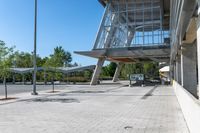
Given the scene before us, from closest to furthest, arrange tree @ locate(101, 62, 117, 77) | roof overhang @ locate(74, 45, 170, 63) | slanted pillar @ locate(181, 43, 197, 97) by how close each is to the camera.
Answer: slanted pillar @ locate(181, 43, 197, 97) → roof overhang @ locate(74, 45, 170, 63) → tree @ locate(101, 62, 117, 77)

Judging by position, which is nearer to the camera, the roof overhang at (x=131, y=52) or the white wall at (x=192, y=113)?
the white wall at (x=192, y=113)

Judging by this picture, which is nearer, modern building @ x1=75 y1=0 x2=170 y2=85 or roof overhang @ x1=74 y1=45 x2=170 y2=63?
roof overhang @ x1=74 y1=45 x2=170 y2=63

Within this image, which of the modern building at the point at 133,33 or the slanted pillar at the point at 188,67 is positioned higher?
the modern building at the point at 133,33

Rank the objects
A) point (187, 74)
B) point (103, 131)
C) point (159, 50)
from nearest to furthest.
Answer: point (103, 131) < point (187, 74) < point (159, 50)

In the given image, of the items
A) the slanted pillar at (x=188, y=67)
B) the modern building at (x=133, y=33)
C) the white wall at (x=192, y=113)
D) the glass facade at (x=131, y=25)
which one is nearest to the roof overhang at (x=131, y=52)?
the modern building at (x=133, y=33)

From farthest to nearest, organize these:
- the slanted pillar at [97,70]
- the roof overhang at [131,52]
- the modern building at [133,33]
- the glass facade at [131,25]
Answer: the slanted pillar at [97,70]
the glass facade at [131,25]
the modern building at [133,33]
the roof overhang at [131,52]

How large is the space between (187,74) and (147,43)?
25.2m

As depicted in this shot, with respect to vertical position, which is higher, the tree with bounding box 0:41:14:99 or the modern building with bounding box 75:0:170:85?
the modern building with bounding box 75:0:170:85

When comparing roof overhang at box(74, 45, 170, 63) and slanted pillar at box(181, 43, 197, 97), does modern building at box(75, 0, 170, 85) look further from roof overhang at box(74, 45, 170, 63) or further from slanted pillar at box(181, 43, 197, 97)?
slanted pillar at box(181, 43, 197, 97)

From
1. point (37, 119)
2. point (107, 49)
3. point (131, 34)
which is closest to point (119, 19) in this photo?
point (131, 34)

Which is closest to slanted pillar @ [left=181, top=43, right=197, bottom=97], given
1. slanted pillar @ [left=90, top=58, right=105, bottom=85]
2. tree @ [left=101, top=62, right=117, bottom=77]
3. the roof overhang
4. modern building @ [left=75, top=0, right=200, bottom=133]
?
modern building @ [left=75, top=0, right=200, bottom=133]

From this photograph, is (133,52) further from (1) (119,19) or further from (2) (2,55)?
(2) (2,55)

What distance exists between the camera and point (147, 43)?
4484cm

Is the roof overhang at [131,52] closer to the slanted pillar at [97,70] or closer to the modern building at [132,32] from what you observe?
the modern building at [132,32]
